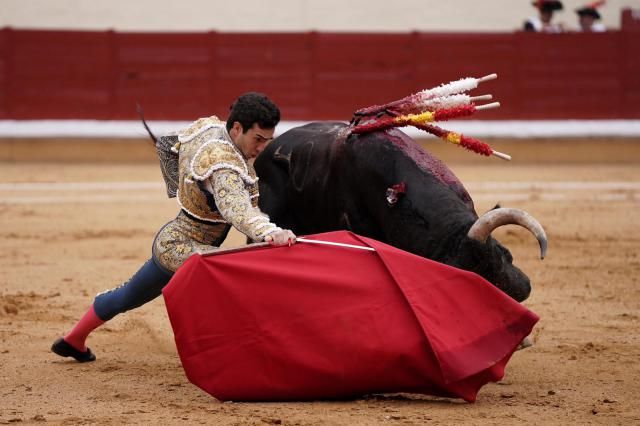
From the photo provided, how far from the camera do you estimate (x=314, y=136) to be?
4344 millimetres

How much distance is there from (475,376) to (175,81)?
8.97 meters

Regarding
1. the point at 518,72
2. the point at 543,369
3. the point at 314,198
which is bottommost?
the point at 543,369

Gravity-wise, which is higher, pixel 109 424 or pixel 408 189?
pixel 408 189

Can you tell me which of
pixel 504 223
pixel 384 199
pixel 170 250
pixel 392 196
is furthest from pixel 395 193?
pixel 170 250

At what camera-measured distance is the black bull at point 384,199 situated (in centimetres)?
353

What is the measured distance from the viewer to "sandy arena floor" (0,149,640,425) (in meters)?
3.22

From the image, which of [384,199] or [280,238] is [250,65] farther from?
[280,238]

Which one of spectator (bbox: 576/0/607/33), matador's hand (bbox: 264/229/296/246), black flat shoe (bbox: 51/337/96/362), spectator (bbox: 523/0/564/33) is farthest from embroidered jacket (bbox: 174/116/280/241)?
spectator (bbox: 576/0/607/33)

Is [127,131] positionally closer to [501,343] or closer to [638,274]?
[638,274]

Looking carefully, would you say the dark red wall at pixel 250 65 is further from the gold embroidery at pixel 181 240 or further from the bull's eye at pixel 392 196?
the gold embroidery at pixel 181 240

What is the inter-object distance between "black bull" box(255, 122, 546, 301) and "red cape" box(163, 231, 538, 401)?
0.79ft

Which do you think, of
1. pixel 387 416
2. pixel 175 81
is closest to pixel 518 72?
→ pixel 175 81

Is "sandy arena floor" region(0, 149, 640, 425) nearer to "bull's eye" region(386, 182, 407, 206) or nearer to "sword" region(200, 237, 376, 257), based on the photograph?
"sword" region(200, 237, 376, 257)

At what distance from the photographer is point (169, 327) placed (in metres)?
4.62
